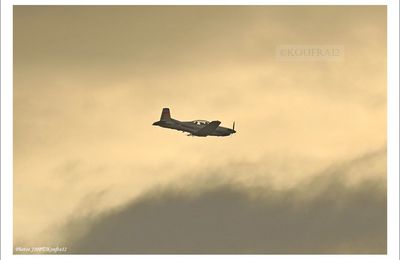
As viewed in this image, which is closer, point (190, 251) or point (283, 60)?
point (190, 251)

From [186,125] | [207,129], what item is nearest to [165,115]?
[186,125]

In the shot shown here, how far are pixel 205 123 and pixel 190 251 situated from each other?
1436 centimetres

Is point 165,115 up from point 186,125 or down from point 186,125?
up

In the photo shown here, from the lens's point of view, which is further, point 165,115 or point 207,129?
point 207,129

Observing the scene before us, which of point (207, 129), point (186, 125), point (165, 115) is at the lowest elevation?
point (207, 129)

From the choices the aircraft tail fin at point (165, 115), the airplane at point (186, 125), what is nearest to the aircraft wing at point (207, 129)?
the airplane at point (186, 125)

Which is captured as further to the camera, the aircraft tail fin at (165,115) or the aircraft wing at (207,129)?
A: the aircraft tail fin at (165,115)

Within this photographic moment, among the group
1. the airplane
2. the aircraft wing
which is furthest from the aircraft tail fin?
the aircraft wing

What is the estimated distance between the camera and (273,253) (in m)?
83.6

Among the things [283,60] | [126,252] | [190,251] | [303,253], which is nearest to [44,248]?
[126,252]

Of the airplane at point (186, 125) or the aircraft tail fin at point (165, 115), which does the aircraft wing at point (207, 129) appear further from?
the aircraft tail fin at point (165, 115)

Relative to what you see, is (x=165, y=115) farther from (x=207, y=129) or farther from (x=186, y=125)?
(x=207, y=129)

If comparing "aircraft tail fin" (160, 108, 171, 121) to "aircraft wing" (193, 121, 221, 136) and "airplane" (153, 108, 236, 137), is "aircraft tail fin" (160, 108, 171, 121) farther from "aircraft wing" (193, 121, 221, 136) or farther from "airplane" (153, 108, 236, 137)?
"aircraft wing" (193, 121, 221, 136)
